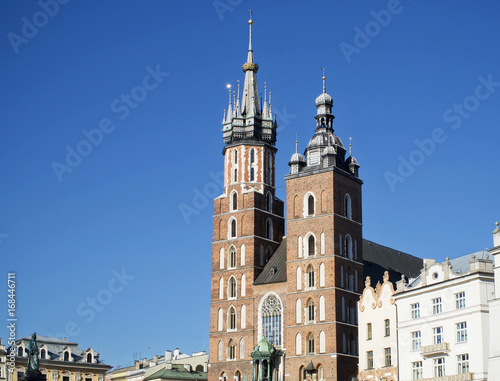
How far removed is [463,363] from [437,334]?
3206mm

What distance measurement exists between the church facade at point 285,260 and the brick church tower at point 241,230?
9 cm

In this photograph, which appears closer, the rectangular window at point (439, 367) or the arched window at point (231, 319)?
the rectangular window at point (439, 367)

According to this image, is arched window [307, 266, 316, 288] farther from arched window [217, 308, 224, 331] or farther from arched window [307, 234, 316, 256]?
arched window [217, 308, 224, 331]

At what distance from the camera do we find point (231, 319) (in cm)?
8000

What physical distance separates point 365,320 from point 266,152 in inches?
958

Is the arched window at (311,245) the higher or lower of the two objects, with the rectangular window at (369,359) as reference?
higher

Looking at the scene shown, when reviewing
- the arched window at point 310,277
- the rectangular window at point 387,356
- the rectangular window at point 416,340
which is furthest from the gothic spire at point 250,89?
the rectangular window at point 416,340

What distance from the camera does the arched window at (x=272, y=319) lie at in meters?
77.1

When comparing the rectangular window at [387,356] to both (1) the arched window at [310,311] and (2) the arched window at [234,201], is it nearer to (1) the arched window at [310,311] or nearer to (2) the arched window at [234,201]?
(1) the arched window at [310,311]

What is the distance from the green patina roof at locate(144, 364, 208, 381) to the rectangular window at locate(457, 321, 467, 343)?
51.9 m

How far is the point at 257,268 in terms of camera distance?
80250 millimetres

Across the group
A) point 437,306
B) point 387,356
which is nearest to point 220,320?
point 387,356

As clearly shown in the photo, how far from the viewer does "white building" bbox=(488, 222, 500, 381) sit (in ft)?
172

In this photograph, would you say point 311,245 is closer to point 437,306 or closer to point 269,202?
point 269,202
